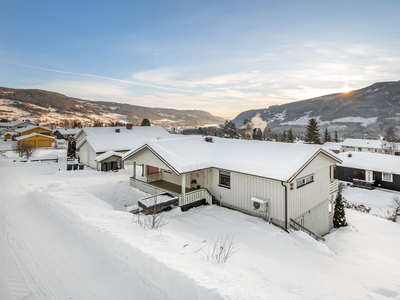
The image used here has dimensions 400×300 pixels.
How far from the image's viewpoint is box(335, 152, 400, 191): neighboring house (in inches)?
1046

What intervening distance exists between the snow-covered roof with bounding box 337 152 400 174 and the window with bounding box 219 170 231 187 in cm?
2618

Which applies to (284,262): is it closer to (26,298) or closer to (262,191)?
(262,191)

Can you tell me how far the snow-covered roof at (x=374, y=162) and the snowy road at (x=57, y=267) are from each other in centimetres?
3316

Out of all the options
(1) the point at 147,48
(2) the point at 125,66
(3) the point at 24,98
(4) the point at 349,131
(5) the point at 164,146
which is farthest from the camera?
(3) the point at 24,98

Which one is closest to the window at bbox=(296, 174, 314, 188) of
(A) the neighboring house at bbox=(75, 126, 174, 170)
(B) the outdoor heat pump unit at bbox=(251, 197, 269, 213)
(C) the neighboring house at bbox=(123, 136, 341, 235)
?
(C) the neighboring house at bbox=(123, 136, 341, 235)

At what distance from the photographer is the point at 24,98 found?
19500 cm

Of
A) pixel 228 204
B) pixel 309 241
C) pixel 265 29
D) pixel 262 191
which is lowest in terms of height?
pixel 309 241

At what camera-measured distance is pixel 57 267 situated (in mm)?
5184

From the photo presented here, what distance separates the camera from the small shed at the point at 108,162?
21.7m

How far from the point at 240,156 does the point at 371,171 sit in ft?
85.3

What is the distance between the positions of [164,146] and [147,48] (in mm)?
19357

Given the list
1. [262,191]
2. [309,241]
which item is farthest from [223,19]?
[309,241]

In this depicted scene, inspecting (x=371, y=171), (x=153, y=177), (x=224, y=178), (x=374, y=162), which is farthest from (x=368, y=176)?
(x=153, y=177)

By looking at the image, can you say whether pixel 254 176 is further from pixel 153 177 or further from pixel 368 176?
Answer: pixel 368 176
